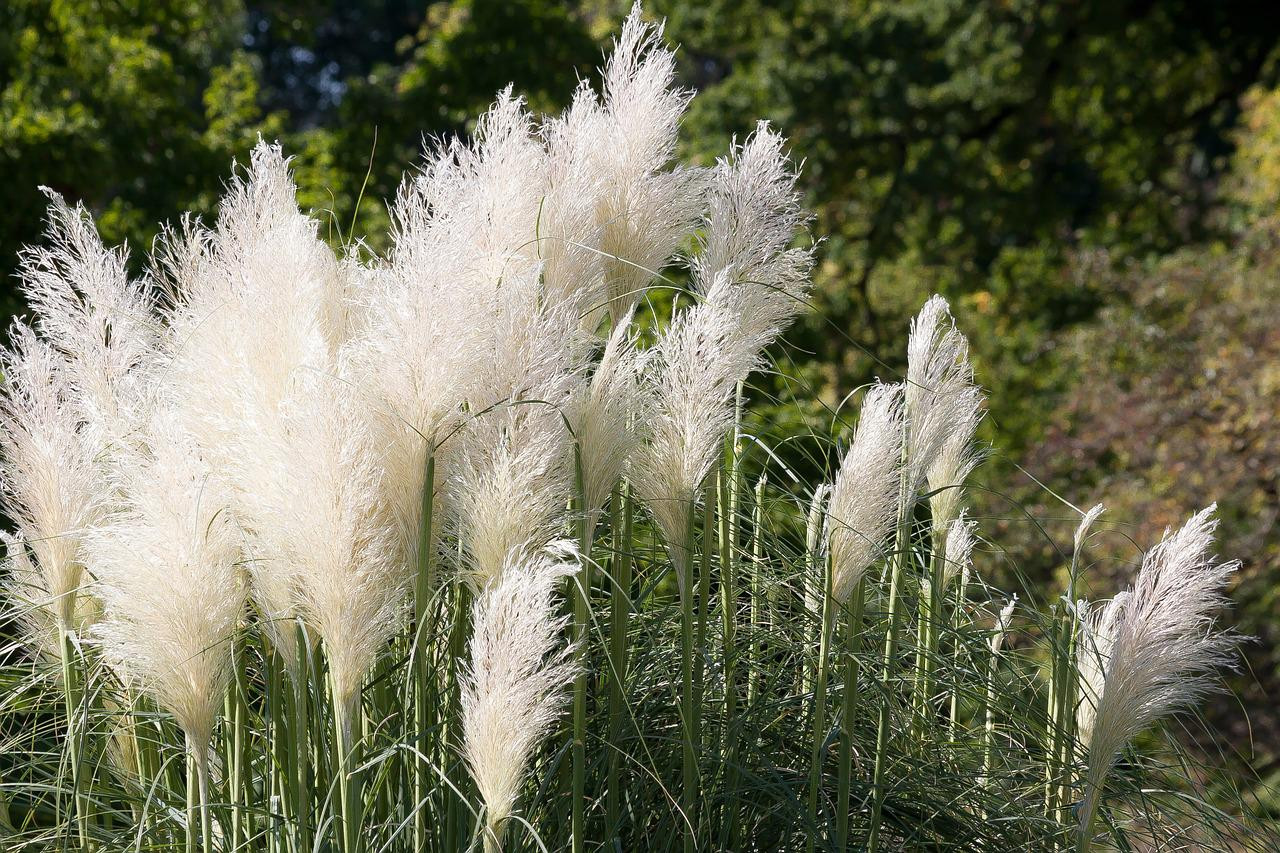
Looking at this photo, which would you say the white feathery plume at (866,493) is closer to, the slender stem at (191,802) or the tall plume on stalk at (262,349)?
the tall plume on stalk at (262,349)

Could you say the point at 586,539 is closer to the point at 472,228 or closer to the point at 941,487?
the point at 472,228

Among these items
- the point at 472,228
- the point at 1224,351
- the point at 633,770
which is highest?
the point at 1224,351

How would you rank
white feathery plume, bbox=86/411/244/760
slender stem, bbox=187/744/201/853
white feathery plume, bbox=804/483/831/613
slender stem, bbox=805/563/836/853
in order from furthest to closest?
white feathery plume, bbox=804/483/831/613, slender stem, bbox=805/563/836/853, slender stem, bbox=187/744/201/853, white feathery plume, bbox=86/411/244/760

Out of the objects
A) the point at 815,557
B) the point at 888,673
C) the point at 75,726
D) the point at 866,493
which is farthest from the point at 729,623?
the point at 75,726

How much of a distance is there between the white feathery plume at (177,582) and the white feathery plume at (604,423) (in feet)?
1.72

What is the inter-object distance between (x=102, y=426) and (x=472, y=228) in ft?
2.58

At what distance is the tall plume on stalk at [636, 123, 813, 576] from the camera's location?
203cm

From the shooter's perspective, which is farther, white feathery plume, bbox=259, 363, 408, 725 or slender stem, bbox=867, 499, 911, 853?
slender stem, bbox=867, 499, 911, 853

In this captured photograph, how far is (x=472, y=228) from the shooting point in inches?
83.4

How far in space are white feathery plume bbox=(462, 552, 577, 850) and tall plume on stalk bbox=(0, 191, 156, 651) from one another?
89 cm

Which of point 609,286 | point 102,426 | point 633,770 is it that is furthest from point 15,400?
point 633,770

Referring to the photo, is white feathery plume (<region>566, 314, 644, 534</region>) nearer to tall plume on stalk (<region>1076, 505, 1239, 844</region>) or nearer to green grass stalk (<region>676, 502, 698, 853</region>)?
green grass stalk (<region>676, 502, 698, 853</region>)

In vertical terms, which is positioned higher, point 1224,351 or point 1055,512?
point 1224,351

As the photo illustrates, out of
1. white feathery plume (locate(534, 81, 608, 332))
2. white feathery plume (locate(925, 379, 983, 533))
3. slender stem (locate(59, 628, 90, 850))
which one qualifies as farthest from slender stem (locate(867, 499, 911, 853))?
slender stem (locate(59, 628, 90, 850))
